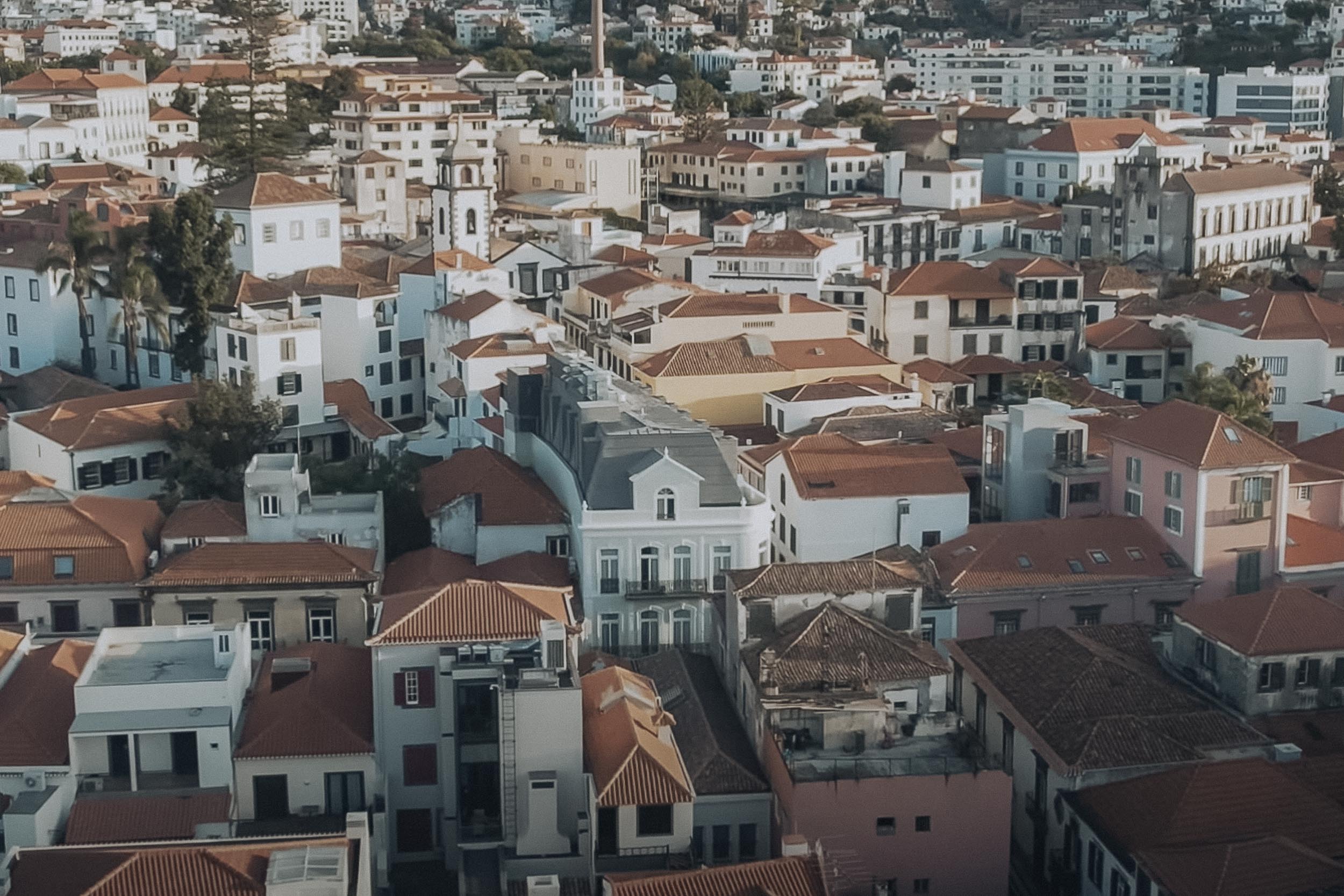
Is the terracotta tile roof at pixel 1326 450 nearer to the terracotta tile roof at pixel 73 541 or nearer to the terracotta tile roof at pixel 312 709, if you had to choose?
the terracotta tile roof at pixel 312 709

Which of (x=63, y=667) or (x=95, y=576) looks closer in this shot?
(x=63, y=667)

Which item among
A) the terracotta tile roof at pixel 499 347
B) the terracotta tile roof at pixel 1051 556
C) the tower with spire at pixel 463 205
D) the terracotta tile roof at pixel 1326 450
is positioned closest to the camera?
the terracotta tile roof at pixel 1051 556

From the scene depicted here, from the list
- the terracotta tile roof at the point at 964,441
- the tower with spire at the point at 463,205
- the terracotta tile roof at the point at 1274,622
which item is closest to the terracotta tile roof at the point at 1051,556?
the terracotta tile roof at the point at 1274,622

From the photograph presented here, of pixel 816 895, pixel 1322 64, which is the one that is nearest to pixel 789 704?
pixel 816 895

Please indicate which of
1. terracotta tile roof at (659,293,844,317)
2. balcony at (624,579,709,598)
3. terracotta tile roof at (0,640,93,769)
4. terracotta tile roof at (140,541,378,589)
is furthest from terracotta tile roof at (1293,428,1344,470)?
terracotta tile roof at (0,640,93,769)


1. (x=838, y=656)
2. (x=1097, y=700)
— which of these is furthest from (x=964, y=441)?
(x=838, y=656)

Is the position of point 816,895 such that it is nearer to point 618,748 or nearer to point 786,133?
point 618,748
